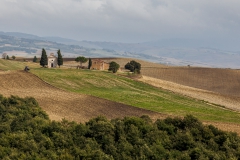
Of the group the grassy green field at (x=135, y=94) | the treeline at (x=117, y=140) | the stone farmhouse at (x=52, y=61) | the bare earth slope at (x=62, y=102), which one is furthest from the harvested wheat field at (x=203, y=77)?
the treeline at (x=117, y=140)

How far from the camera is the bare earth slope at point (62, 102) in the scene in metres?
42.6

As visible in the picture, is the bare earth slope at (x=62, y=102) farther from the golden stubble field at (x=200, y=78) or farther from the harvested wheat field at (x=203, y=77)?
the harvested wheat field at (x=203, y=77)

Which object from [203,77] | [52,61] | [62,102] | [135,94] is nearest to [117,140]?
[62,102]

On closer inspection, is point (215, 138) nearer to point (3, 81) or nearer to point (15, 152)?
point (15, 152)

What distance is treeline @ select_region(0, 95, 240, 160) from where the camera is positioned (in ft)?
64.5

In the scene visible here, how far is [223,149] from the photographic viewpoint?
21.2 m

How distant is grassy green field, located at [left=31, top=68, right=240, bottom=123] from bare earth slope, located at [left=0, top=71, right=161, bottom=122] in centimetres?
351

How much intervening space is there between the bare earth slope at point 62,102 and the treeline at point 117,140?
1501 cm

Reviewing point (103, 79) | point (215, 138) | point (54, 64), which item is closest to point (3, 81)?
point (103, 79)

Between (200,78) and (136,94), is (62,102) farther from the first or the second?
(200,78)

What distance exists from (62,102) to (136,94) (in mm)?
19588

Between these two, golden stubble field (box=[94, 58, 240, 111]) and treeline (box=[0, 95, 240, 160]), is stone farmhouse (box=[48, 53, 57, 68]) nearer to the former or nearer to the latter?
golden stubble field (box=[94, 58, 240, 111])

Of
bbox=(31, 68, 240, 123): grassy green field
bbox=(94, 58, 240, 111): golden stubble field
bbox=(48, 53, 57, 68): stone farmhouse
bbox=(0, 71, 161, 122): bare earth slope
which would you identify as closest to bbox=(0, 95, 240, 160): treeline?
bbox=(0, 71, 161, 122): bare earth slope

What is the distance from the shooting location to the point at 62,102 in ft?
157
